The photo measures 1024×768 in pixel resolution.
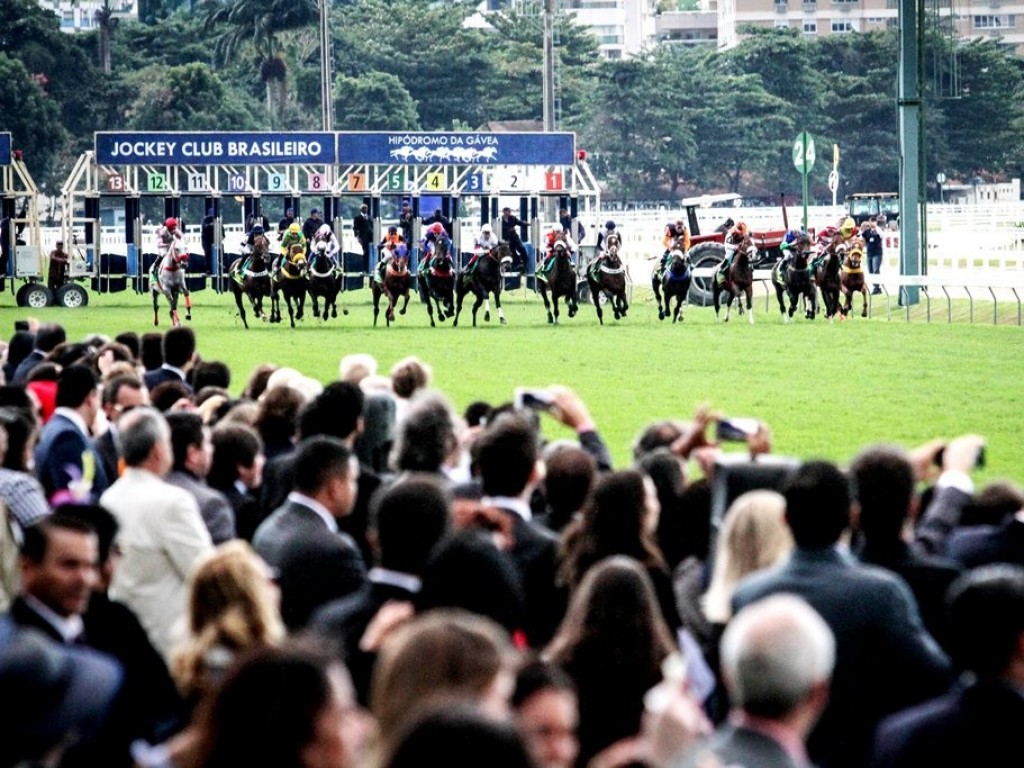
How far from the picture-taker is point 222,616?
15.7ft

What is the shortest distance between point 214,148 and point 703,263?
1095 centimetres

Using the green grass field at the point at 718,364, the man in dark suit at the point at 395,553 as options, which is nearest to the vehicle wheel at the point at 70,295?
the green grass field at the point at 718,364

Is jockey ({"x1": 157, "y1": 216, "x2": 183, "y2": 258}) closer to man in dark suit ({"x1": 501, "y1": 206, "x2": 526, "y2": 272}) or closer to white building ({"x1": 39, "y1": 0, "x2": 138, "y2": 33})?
man in dark suit ({"x1": 501, "y1": 206, "x2": 526, "y2": 272})

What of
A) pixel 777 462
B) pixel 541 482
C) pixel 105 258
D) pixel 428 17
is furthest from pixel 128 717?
pixel 428 17

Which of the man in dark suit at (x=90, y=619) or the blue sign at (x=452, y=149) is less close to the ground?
the blue sign at (x=452, y=149)

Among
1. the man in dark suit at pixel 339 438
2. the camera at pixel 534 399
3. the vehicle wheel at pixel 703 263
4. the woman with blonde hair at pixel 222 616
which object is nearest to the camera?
the woman with blonde hair at pixel 222 616

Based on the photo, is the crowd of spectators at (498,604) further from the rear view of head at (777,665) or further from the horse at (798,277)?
the horse at (798,277)

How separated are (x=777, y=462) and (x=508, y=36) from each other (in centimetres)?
8423

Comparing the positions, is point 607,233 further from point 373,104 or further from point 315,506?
point 373,104

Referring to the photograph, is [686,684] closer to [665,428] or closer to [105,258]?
[665,428]

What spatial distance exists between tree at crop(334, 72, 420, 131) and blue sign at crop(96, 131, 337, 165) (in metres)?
33.1

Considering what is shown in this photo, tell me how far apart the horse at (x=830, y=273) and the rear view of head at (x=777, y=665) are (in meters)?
27.8

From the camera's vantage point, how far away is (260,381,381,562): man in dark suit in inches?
292

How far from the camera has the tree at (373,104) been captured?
3108 inches
